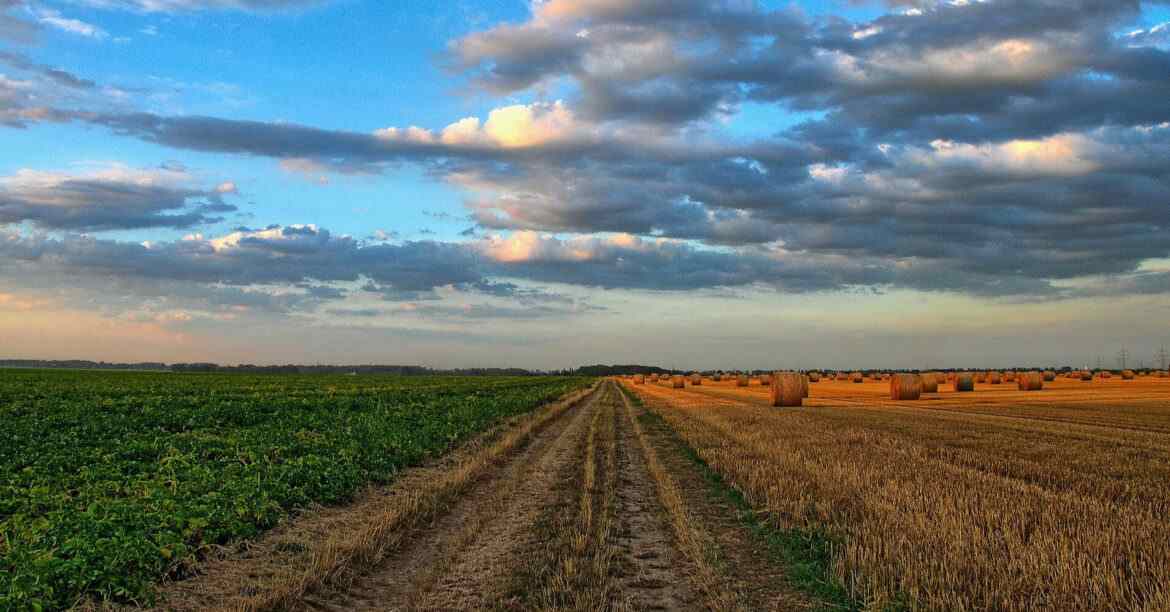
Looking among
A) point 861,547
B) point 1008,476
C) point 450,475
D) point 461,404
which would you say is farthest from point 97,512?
point 461,404

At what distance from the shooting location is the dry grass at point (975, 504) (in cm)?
775

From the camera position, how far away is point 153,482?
1334cm

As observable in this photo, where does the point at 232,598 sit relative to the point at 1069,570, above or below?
below

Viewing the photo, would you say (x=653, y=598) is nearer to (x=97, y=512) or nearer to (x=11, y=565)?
(x=11, y=565)

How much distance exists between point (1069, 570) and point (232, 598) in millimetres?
8910

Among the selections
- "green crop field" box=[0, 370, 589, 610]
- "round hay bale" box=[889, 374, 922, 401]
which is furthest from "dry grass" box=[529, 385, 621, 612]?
"round hay bale" box=[889, 374, 922, 401]

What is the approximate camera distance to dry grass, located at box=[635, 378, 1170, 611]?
7750 millimetres

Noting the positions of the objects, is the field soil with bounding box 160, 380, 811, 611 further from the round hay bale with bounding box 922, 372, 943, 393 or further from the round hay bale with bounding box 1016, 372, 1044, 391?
the round hay bale with bounding box 1016, 372, 1044, 391

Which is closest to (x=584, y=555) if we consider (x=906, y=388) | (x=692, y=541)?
(x=692, y=541)

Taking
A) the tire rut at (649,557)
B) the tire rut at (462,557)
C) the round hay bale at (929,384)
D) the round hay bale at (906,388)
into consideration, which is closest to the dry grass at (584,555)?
the tire rut at (649,557)

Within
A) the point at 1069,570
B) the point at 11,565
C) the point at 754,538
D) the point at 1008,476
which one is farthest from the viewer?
the point at 1008,476

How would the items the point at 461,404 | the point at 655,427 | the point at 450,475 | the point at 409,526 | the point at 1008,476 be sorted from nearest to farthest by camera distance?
the point at 409,526 < the point at 1008,476 < the point at 450,475 < the point at 655,427 < the point at 461,404

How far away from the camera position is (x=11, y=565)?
880cm

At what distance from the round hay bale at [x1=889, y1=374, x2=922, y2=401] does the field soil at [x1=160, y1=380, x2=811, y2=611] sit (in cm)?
3866
